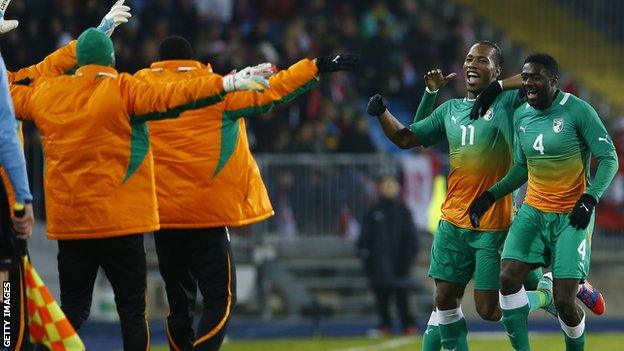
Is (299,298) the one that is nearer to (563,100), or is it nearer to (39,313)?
(563,100)

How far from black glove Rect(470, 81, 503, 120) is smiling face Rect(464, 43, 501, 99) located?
291mm

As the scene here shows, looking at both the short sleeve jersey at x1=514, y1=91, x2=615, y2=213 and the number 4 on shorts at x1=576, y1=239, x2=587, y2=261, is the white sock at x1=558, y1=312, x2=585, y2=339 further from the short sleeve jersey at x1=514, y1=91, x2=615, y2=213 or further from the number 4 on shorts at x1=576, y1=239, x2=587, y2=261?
the short sleeve jersey at x1=514, y1=91, x2=615, y2=213

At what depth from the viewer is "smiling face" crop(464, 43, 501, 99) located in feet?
36.5

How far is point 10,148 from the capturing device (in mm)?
8992

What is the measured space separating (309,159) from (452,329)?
420 inches

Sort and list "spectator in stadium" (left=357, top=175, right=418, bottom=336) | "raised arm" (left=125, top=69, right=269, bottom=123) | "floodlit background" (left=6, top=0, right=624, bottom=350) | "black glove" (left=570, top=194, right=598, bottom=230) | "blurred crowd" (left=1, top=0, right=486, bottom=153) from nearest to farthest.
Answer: "raised arm" (left=125, top=69, right=269, bottom=123)
"black glove" (left=570, top=194, right=598, bottom=230)
"spectator in stadium" (left=357, top=175, right=418, bottom=336)
"floodlit background" (left=6, top=0, right=624, bottom=350)
"blurred crowd" (left=1, top=0, right=486, bottom=153)

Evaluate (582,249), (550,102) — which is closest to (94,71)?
(550,102)

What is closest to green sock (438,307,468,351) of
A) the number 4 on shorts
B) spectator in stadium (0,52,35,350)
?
the number 4 on shorts

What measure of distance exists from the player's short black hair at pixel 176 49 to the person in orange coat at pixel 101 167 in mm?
988

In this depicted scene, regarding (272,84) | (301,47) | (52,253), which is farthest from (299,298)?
(272,84)

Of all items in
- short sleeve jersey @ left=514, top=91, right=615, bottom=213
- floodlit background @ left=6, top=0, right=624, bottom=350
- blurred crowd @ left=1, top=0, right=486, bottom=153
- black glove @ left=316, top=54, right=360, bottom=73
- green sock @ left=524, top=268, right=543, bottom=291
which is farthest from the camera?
blurred crowd @ left=1, top=0, right=486, bottom=153

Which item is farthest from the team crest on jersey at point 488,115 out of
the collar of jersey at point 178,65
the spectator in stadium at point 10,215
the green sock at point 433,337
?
the spectator in stadium at point 10,215

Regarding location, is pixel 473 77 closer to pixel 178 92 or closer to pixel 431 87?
pixel 431 87

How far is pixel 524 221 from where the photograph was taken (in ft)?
35.7
